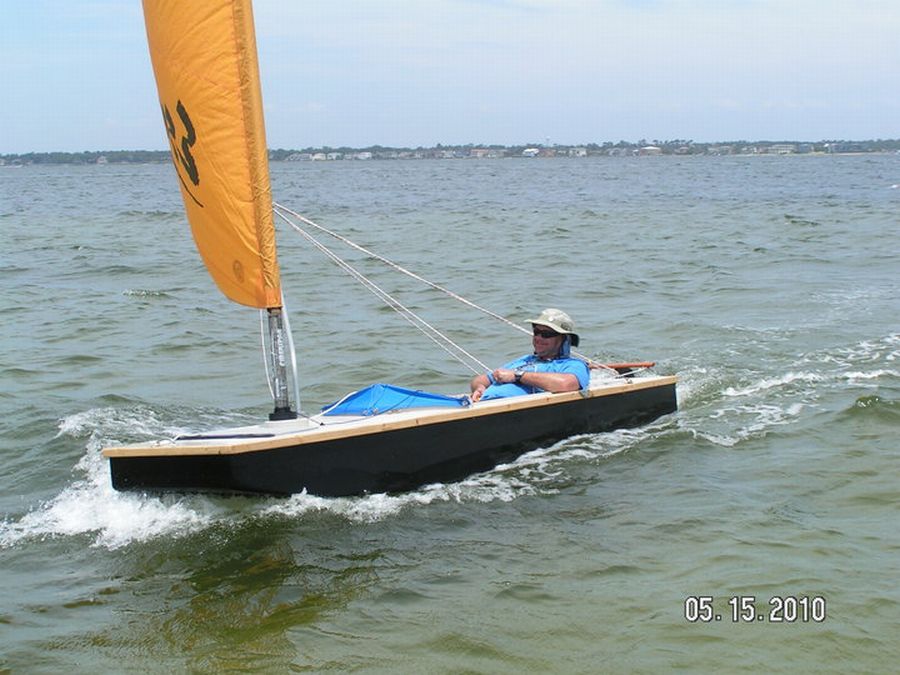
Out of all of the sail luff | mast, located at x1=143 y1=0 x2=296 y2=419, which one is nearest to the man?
mast, located at x1=143 y1=0 x2=296 y2=419

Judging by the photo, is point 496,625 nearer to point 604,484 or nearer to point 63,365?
point 604,484

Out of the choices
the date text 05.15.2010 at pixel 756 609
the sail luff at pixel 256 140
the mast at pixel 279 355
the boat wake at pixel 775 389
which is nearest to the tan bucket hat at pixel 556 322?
the boat wake at pixel 775 389

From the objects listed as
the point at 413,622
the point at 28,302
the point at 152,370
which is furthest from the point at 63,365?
the point at 413,622

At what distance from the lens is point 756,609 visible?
556 cm

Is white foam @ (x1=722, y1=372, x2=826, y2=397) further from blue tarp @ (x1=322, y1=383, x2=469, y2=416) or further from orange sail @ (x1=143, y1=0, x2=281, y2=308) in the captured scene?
orange sail @ (x1=143, y1=0, x2=281, y2=308)

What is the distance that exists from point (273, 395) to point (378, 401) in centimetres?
71

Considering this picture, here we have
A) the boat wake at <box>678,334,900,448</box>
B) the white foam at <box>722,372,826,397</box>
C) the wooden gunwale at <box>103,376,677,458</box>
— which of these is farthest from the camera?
the white foam at <box>722,372,826,397</box>

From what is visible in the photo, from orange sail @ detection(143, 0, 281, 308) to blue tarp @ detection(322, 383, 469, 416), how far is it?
2.68ft

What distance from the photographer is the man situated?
7926mm

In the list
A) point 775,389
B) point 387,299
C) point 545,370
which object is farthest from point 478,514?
point 775,389

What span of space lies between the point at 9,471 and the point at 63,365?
4.16 meters

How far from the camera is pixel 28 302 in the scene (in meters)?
17.5

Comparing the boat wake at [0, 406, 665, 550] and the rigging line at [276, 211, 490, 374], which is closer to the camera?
the boat wake at [0, 406, 665, 550]

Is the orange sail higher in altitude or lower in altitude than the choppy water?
higher
